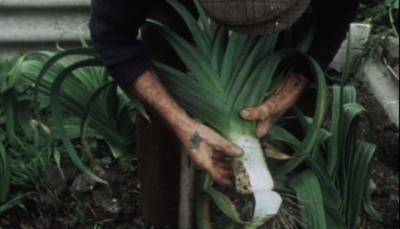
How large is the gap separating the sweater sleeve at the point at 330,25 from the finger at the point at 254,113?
245 millimetres

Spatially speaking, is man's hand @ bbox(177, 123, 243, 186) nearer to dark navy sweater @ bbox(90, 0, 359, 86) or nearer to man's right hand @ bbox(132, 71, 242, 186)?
man's right hand @ bbox(132, 71, 242, 186)

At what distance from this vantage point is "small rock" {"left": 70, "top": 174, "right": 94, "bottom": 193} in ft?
8.29

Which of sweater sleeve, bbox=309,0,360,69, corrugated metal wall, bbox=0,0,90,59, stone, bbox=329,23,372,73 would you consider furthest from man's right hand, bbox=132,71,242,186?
stone, bbox=329,23,372,73

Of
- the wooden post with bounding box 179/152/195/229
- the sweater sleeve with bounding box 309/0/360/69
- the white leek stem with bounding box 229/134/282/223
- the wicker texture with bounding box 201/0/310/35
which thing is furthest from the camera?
the wooden post with bounding box 179/152/195/229

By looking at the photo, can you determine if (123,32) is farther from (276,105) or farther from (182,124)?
(276,105)

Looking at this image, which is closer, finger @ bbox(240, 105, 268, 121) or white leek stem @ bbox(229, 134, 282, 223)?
white leek stem @ bbox(229, 134, 282, 223)

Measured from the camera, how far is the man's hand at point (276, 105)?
177 cm

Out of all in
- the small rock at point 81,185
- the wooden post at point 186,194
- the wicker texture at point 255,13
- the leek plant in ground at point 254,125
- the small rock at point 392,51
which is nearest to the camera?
the wicker texture at point 255,13

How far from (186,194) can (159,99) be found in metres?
0.48

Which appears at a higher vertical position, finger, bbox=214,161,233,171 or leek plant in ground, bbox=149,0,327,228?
leek plant in ground, bbox=149,0,327,228

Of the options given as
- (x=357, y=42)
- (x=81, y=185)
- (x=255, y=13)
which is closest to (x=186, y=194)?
(x=81, y=185)

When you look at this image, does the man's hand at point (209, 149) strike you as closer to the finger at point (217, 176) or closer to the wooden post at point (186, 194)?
the finger at point (217, 176)

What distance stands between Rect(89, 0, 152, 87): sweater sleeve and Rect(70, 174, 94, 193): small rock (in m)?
0.86

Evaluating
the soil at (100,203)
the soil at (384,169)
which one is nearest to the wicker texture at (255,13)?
the soil at (100,203)
